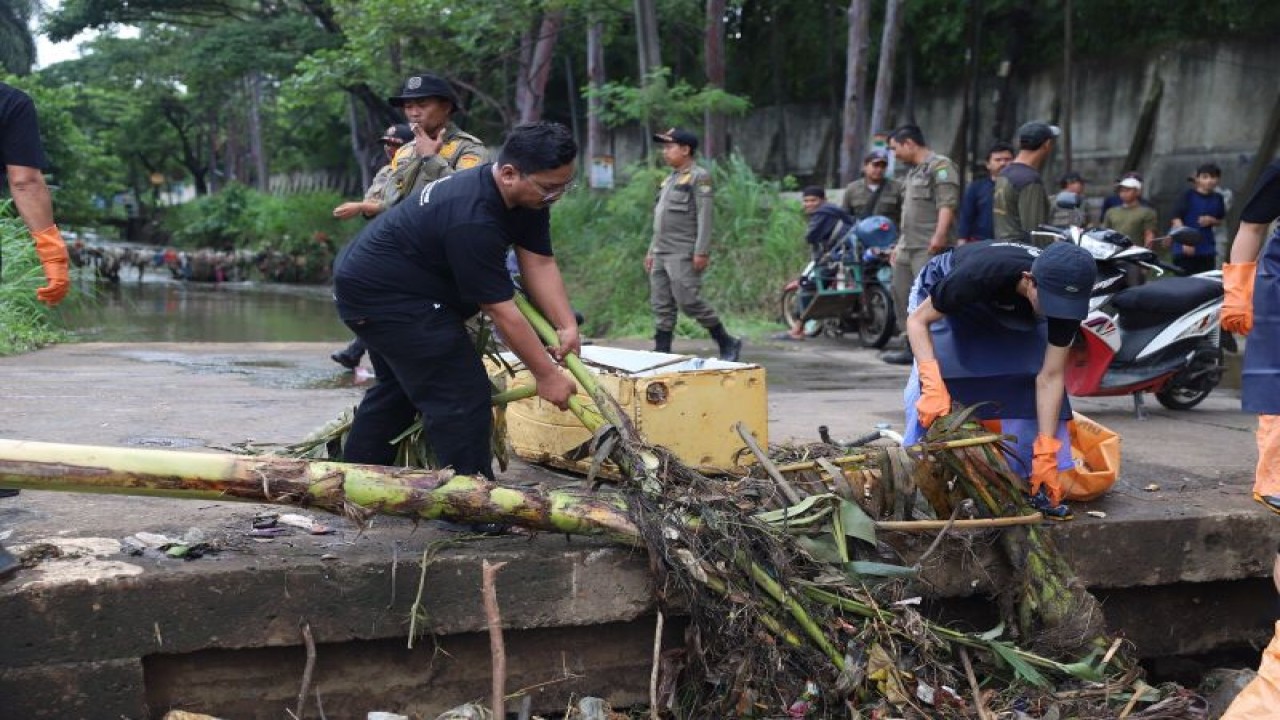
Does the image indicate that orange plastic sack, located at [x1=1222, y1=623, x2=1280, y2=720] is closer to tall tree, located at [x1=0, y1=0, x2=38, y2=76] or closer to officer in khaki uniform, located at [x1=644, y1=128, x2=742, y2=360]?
officer in khaki uniform, located at [x1=644, y1=128, x2=742, y2=360]

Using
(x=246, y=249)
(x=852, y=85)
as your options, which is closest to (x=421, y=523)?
(x=852, y=85)

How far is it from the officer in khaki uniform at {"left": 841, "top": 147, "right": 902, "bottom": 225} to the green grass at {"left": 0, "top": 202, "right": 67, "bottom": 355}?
7014mm

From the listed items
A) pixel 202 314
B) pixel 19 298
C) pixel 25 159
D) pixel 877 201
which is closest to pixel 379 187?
pixel 25 159

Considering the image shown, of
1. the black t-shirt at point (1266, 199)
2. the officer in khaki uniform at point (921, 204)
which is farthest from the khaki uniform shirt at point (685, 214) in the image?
the black t-shirt at point (1266, 199)

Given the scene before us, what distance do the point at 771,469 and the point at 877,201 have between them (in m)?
7.39

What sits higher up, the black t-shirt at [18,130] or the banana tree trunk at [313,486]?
the black t-shirt at [18,130]

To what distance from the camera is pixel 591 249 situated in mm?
15758

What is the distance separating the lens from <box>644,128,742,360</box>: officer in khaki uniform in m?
8.31

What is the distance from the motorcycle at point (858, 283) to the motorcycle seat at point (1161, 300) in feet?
13.1

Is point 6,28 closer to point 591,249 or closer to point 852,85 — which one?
point 591,249

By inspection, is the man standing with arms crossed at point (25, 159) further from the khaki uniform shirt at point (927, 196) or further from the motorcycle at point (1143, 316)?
the khaki uniform shirt at point (927, 196)

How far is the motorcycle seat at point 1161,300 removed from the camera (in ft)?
19.8

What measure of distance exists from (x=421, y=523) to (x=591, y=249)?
12090mm

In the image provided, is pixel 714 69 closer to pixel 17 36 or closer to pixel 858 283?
pixel 858 283
